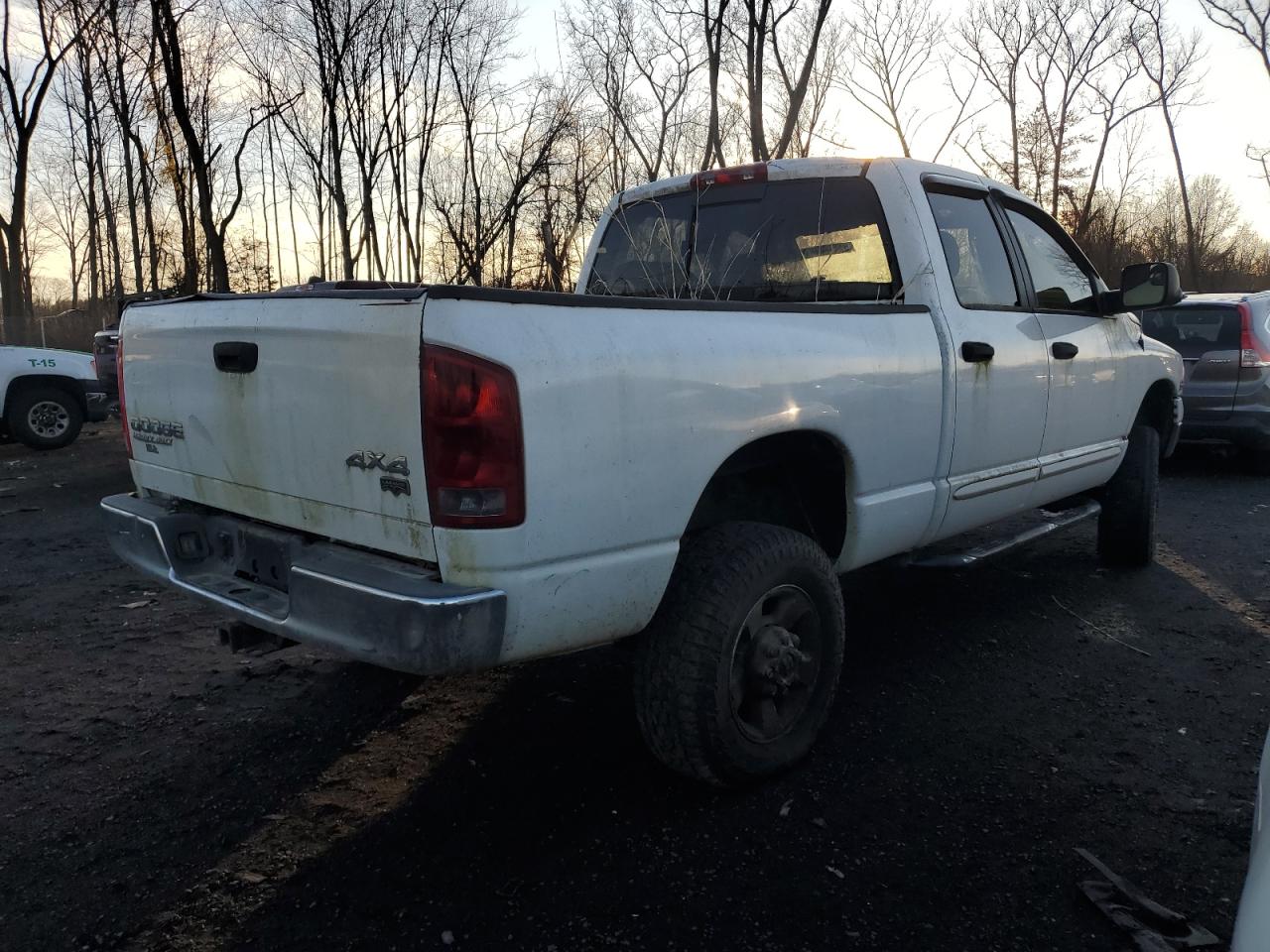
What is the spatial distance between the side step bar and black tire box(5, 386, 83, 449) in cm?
1042

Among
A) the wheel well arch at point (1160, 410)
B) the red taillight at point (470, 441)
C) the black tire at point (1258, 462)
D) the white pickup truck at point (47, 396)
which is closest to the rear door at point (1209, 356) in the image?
the black tire at point (1258, 462)

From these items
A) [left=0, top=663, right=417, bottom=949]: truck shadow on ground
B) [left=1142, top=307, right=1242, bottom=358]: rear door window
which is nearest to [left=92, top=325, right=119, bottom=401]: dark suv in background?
[left=0, top=663, right=417, bottom=949]: truck shadow on ground

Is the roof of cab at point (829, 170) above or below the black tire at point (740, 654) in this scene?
above

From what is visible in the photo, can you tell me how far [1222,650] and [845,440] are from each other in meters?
2.33

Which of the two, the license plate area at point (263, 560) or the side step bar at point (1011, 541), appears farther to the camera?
the side step bar at point (1011, 541)

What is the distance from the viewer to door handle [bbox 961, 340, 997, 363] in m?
3.33

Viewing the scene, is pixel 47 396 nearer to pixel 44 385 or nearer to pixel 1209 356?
pixel 44 385

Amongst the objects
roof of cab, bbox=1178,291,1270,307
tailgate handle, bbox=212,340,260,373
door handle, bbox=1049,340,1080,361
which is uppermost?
roof of cab, bbox=1178,291,1270,307

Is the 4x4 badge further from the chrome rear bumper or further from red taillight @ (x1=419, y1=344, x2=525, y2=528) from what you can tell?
the chrome rear bumper

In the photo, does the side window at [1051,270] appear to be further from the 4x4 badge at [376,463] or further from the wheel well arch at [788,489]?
the 4x4 badge at [376,463]

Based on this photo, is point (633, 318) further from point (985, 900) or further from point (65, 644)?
point (65, 644)

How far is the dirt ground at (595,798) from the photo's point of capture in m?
2.21

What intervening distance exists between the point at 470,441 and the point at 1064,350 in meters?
2.99

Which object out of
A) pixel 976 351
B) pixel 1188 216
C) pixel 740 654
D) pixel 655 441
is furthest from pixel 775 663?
pixel 1188 216
